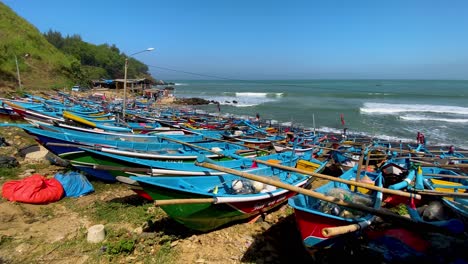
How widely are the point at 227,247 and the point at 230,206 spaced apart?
88 centimetres

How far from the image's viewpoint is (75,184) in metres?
8.42

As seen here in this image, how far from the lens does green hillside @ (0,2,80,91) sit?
35344 millimetres

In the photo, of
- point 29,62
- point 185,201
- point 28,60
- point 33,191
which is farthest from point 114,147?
point 28,60

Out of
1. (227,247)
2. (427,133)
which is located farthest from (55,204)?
(427,133)

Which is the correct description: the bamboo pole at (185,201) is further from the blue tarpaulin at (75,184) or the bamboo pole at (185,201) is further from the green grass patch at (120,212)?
the blue tarpaulin at (75,184)

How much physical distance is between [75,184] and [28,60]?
4410 centimetres

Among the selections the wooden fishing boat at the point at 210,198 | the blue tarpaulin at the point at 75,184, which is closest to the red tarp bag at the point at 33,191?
the blue tarpaulin at the point at 75,184

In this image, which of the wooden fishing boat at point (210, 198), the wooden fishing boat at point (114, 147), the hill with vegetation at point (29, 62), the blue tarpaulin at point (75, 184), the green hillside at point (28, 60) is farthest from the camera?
the green hillside at point (28, 60)

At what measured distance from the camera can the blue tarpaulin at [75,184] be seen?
823cm

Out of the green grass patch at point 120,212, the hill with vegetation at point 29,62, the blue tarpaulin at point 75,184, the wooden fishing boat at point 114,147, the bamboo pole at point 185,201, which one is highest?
the hill with vegetation at point 29,62

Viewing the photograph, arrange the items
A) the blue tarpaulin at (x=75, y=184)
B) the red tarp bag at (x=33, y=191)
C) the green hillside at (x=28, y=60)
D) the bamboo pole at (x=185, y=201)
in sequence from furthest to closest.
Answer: the green hillside at (x=28, y=60) → the blue tarpaulin at (x=75, y=184) → the red tarp bag at (x=33, y=191) → the bamboo pole at (x=185, y=201)

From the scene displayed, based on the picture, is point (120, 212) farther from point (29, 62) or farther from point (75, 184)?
point (29, 62)

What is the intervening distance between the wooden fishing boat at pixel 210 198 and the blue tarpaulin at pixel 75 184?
3.81 metres

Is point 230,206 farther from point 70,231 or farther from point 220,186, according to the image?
point 70,231
